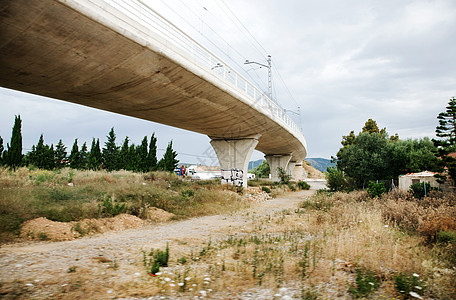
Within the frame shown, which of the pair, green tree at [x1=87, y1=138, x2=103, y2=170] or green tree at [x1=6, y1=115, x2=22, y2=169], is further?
green tree at [x1=87, y1=138, x2=103, y2=170]

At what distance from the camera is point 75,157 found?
47.7m

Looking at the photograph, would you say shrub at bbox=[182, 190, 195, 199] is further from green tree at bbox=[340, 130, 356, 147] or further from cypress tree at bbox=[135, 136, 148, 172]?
green tree at bbox=[340, 130, 356, 147]

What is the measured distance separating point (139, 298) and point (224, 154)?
26.1m

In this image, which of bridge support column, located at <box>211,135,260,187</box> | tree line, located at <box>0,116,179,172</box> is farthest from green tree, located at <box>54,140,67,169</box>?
bridge support column, located at <box>211,135,260,187</box>

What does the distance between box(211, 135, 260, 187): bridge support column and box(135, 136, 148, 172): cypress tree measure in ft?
73.2

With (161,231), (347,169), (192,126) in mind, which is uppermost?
(192,126)

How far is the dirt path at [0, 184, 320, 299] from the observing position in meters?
4.06

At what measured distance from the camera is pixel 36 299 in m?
3.54

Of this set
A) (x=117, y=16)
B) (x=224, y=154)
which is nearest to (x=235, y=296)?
(x=117, y=16)

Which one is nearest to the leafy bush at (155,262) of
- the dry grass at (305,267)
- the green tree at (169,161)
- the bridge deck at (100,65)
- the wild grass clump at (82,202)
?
the dry grass at (305,267)

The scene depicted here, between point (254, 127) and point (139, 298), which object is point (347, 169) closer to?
point (254, 127)

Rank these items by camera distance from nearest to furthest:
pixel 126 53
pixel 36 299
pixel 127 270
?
pixel 36 299, pixel 127 270, pixel 126 53

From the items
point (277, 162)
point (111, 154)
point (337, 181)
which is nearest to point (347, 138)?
point (277, 162)

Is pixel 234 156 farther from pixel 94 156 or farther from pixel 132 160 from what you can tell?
pixel 94 156
